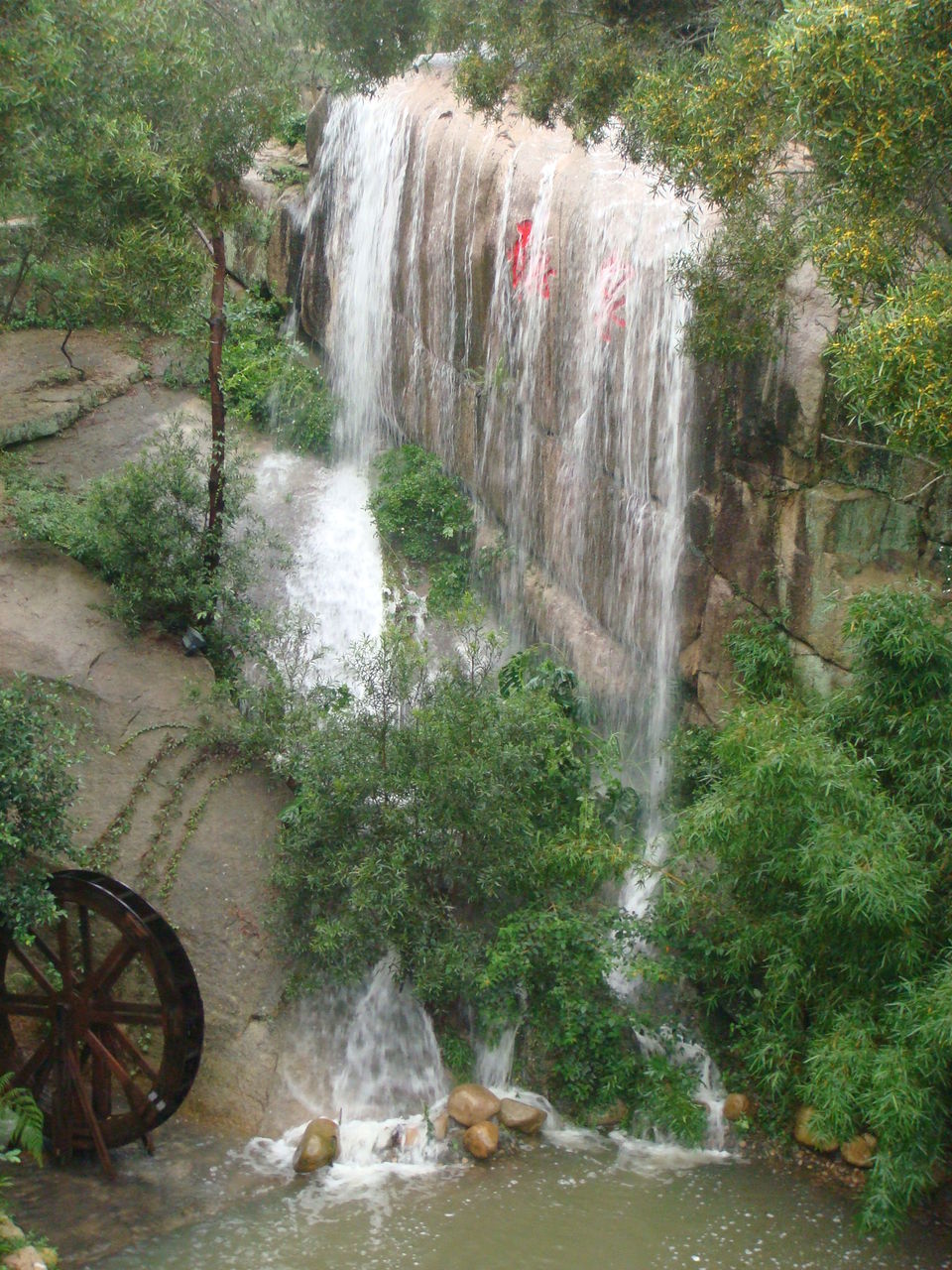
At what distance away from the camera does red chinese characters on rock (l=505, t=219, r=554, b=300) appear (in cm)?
1161

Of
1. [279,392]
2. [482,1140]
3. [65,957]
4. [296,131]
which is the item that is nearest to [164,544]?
[65,957]

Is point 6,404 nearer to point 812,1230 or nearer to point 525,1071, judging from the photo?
point 525,1071

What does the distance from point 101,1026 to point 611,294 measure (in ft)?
23.4

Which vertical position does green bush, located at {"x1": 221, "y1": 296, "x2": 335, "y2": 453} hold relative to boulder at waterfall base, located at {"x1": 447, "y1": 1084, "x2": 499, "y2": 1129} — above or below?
above

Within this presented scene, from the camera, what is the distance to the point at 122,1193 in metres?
7.48

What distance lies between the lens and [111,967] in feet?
26.2

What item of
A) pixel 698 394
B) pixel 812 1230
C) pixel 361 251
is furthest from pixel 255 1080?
pixel 361 251

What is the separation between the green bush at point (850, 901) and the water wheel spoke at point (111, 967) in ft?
11.4

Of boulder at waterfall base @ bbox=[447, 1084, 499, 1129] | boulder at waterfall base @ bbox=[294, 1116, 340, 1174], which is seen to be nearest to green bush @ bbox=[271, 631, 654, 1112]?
boulder at waterfall base @ bbox=[447, 1084, 499, 1129]

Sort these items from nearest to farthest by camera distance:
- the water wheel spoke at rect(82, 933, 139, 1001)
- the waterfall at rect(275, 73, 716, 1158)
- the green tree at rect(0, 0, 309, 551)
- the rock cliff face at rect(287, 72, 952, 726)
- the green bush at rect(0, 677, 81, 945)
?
the green bush at rect(0, 677, 81, 945) < the water wheel spoke at rect(82, 933, 139, 1001) < the green tree at rect(0, 0, 309, 551) < the rock cliff face at rect(287, 72, 952, 726) < the waterfall at rect(275, 73, 716, 1158)

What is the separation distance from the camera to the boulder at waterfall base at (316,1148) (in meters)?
7.73

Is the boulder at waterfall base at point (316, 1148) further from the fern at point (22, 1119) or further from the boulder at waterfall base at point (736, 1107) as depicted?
the boulder at waterfall base at point (736, 1107)

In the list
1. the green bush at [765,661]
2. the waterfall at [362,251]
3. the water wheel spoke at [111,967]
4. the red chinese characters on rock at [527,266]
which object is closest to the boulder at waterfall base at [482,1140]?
the water wheel spoke at [111,967]

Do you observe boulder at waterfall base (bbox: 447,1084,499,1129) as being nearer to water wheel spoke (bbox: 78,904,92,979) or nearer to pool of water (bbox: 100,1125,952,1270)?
pool of water (bbox: 100,1125,952,1270)
